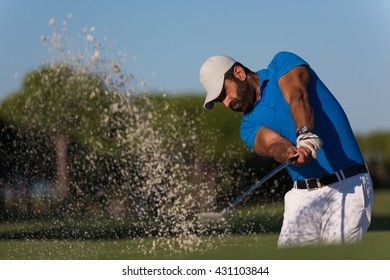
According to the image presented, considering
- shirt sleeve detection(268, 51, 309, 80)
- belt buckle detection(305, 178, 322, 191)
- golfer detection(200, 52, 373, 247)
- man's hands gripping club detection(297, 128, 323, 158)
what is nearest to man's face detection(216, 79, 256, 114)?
golfer detection(200, 52, 373, 247)

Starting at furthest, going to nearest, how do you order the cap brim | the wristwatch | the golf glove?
the cap brim, the wristwatch, the golf glove

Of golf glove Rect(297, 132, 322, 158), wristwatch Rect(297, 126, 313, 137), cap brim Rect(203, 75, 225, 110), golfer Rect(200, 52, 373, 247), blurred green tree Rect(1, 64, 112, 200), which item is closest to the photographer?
golf glove Rect(297, 132, 322, 158)

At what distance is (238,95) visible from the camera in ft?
18.5

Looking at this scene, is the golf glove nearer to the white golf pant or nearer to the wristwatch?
the wristwatch

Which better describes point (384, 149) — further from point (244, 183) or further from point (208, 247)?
point (208, 247)

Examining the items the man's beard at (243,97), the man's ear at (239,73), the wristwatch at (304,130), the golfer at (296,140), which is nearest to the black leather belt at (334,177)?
the golfer at (296,140)

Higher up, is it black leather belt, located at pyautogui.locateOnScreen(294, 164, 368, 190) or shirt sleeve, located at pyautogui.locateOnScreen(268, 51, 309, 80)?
shirt sleeve, located at pyautogui.locateOnScreen(268, 51, 309, 80)

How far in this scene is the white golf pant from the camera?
545 centimetres

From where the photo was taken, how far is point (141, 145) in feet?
45.8

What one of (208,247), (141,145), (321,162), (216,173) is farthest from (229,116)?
(321,162)

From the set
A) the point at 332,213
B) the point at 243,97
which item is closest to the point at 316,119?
the point at 243,97

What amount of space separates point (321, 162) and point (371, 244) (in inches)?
27.1

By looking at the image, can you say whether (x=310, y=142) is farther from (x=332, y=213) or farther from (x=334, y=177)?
(x=332, y=213)

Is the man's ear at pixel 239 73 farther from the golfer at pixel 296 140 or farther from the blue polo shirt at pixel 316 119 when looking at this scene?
the blue polo shirt at pixel 316 119
